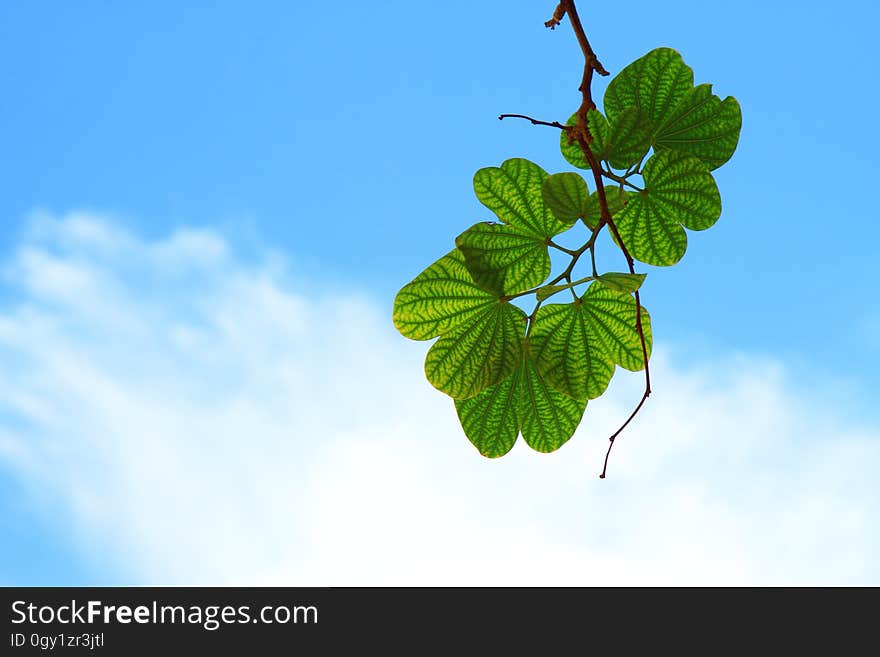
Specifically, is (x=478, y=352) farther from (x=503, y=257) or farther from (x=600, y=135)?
(x=600, y=135)

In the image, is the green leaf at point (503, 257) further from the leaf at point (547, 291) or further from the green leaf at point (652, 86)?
the green leaf at point (652, 86)

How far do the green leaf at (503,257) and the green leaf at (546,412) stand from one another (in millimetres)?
143

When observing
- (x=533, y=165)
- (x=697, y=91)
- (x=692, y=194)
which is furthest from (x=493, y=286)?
(x=697, y=91)

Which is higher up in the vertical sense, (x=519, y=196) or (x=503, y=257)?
(x=519, y=196)

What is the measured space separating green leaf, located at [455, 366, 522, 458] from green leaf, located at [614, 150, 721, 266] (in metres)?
0.26

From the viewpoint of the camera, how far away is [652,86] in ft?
3.88

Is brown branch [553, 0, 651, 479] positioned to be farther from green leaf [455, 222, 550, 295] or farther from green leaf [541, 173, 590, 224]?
green leaf [455, 222, 550, 295]

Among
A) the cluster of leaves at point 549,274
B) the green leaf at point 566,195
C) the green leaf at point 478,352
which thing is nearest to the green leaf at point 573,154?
the cluster of leaves at point 549,274

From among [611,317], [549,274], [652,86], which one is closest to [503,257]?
[549,274]

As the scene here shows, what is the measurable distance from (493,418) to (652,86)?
0.52m

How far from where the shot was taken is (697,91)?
1.18 meters

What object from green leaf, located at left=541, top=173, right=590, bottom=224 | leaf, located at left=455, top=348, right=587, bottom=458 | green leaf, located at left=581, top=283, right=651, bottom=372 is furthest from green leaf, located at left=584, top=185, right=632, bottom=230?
leaf, located at left=455, top=348, right=587, bottom=458

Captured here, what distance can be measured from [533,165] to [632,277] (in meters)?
0.30

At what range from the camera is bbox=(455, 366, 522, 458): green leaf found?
119 centimetres
